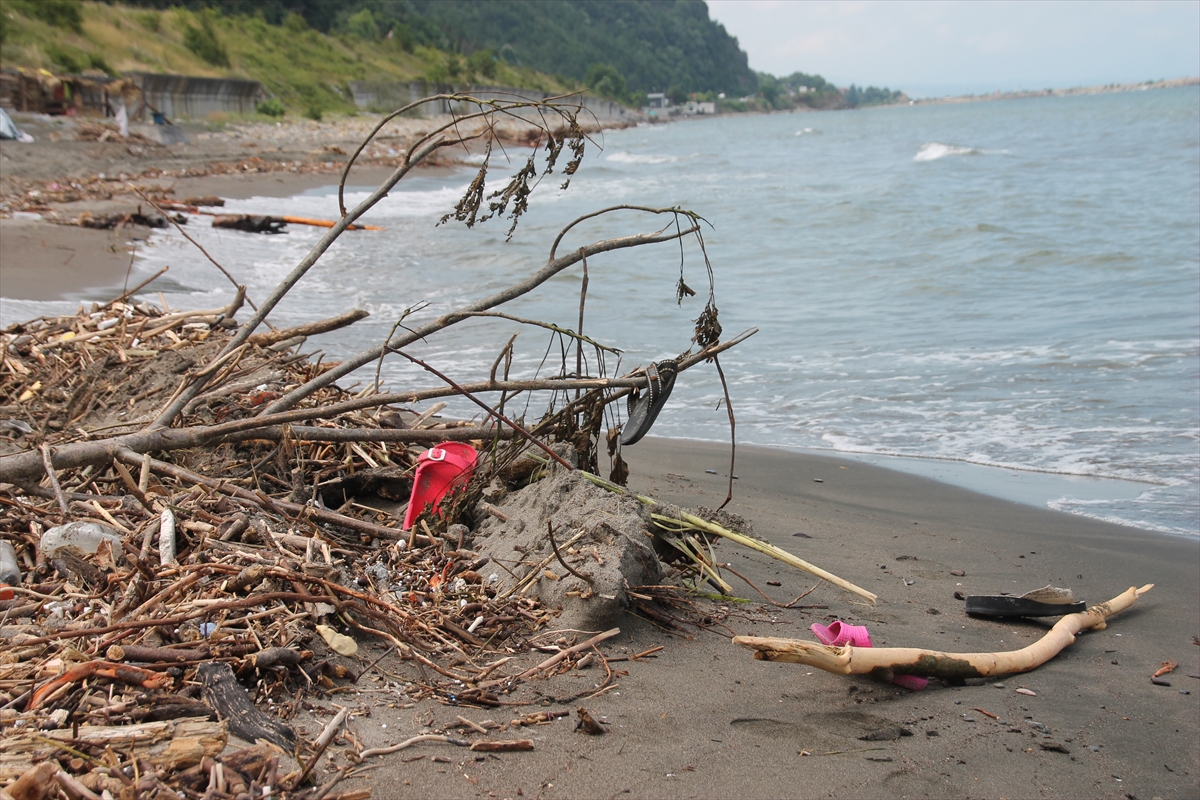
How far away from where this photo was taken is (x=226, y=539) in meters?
2.89

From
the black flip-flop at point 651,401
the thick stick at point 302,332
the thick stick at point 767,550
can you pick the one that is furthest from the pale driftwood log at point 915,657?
the thick stick at point 302,332

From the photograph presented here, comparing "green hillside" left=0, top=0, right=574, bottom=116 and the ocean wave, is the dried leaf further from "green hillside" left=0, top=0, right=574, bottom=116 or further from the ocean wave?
"green hillside" left=0, top=0, right=574, bottom=116

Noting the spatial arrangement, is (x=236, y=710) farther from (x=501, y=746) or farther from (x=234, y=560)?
(x=234, y=560)

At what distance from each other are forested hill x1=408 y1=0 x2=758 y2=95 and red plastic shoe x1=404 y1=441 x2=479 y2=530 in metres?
106

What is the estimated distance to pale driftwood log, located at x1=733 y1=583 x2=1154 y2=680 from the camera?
8.18 feet

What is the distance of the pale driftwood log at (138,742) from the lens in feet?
5.96

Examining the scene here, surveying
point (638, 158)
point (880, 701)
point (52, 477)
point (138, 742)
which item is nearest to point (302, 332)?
point (52, 477)

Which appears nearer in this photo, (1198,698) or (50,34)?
(1198,698)

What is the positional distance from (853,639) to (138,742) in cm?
207

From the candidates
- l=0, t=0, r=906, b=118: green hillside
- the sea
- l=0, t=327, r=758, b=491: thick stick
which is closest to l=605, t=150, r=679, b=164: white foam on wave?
l=0, t=0, r=906, b=118: green hillside

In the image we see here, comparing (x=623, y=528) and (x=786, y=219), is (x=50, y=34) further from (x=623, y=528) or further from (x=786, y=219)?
(x=623, y=528)

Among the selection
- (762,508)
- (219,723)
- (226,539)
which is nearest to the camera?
(219,723)

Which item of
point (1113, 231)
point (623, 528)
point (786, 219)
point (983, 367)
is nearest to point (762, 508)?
point (623, 528)

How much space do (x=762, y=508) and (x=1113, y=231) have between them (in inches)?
554
